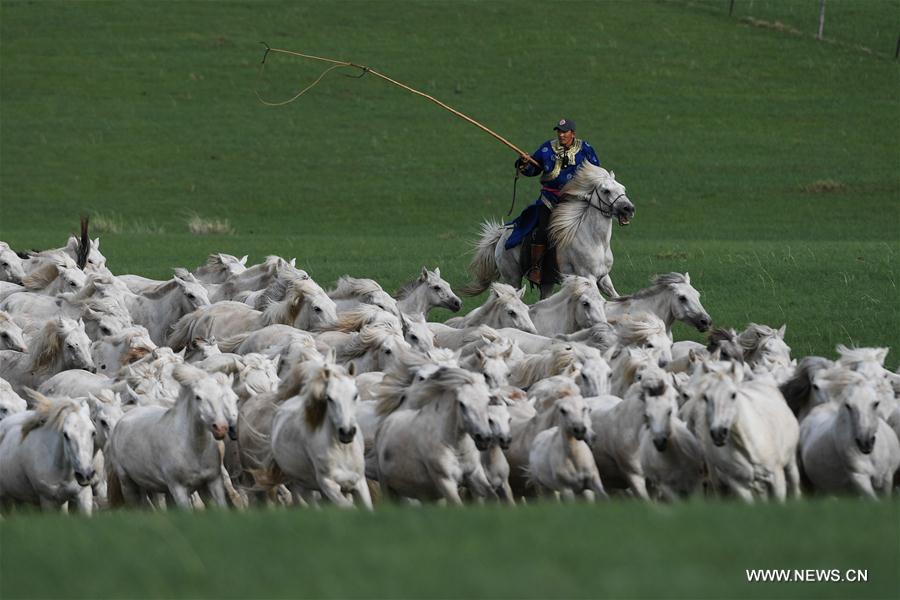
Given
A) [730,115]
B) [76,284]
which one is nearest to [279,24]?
[730,115]

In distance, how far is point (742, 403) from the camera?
423 inches

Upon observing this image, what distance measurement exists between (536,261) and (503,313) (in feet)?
6.96

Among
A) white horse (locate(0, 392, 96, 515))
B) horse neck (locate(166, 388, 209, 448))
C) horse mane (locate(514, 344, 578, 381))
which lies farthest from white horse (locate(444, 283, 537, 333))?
white horse (locate(0, 392, 96, 515))

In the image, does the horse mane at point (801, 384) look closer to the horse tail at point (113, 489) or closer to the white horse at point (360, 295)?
the horse tail at point (113, 489)

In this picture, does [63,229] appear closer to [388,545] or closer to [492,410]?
[492,410]

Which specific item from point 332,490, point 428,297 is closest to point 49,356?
point 428,297

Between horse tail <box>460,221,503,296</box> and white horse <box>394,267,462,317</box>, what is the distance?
1.01 meters

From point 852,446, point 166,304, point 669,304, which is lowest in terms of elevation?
point 166,304

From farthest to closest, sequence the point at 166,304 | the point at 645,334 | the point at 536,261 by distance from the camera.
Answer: the point at 536,261
the point at 166,304
the point at 645,334

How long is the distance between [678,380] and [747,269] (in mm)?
12526

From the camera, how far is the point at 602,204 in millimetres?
17562

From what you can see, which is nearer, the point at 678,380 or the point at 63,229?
the point at 678,380

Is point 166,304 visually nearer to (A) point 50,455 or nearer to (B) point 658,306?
(B) point 658,306

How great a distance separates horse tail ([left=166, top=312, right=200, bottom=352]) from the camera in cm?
1661
